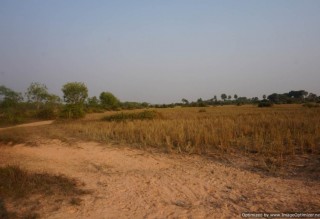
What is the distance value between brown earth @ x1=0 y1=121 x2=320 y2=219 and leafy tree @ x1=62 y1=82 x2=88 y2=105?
50.9 m

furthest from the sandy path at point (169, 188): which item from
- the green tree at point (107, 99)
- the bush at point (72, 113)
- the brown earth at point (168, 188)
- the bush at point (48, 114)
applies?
the green tree at point (107, 99)

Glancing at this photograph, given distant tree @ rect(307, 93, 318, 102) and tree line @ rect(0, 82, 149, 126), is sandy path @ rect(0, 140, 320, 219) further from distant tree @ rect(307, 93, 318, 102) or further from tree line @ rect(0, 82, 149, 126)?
distant tree @ rect(307, 93, 318, 102)

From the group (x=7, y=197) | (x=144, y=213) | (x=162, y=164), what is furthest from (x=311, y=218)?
(x=7, y=197)

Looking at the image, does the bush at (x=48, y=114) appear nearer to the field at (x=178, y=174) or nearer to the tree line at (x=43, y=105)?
the tree line at (x=43, y=105)

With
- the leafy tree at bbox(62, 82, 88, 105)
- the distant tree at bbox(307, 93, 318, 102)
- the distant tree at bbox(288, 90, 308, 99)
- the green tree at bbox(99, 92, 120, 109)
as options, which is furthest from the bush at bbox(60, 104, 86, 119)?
the distant tree at bbox(288, 90, 308, 99)

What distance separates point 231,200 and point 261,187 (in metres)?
1.09

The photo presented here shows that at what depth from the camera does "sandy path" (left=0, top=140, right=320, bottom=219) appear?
5.24 m

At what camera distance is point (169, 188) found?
6.60m

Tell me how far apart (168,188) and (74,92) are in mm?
56353

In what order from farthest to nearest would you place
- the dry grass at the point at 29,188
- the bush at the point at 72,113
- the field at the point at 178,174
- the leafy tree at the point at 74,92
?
the leafy tree at the point at 74,92
the bush at the point at 72,113
the dry grass at the point at 29,188
the field at the point at 178,174

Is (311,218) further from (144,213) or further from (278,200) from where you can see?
(144,213)

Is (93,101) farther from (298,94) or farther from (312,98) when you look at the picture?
(298,94)

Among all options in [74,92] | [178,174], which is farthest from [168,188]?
[74,92]

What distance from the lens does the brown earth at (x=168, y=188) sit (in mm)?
5242
